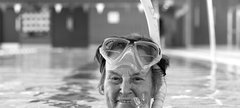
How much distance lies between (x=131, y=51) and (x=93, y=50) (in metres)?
24.5

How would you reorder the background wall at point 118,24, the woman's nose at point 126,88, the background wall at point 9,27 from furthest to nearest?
the background wall at point 9,27 → the background wall at point 118,24 → the woman's nose at point 126,88

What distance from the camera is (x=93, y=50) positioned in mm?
27156

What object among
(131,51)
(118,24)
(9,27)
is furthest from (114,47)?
(9,27)

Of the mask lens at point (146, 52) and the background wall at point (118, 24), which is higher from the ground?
the mask lens at point (146, 52)

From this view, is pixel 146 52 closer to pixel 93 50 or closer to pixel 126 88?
pixel 126 88

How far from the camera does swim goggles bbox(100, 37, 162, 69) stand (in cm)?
273

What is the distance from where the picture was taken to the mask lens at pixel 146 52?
2795mm

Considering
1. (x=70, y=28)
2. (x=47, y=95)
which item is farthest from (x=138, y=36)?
(x=70, y=28)

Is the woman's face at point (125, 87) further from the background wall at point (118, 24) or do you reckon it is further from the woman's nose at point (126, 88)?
the background wall at point (118, 24)

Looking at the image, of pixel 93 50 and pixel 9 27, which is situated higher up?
pixel 9 27

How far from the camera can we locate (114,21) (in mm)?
36812

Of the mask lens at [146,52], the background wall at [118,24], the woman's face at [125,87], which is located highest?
the mask lens at [146,52]

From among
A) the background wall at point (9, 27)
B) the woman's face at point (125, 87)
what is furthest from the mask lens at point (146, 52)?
the background wall at point (9, 27)

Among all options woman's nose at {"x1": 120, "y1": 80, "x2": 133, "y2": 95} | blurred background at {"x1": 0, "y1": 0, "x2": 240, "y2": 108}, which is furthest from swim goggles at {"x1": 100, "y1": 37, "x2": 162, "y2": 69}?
blurred background at {"x1": 0, "y1": 0, "x2": 240, "y2": 108}
